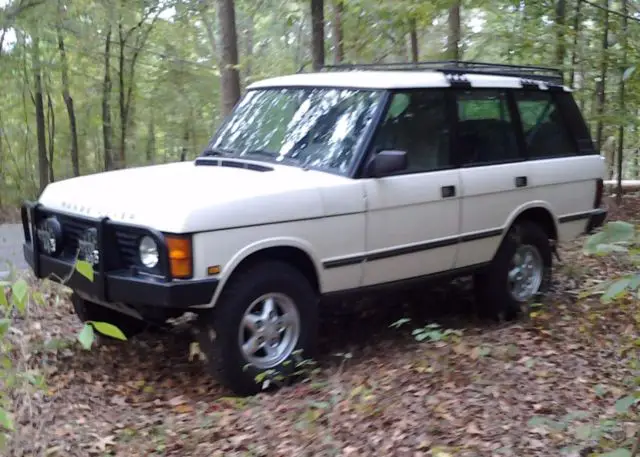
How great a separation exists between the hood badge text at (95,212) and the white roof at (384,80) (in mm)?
2159

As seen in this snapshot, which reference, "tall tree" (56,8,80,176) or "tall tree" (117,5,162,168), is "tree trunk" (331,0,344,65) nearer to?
"tall tree" (56,8,80,176)

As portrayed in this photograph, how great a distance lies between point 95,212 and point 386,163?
204 cm

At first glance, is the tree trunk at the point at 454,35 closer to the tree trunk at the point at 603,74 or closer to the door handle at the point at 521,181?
the tree trunk at the point at 603,74

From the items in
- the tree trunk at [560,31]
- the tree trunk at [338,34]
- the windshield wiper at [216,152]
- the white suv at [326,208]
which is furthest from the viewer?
the tree trunk at [338,34]

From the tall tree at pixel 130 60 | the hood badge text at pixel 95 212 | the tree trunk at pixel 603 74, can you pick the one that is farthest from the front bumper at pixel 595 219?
the tall tree at pixel 130 60

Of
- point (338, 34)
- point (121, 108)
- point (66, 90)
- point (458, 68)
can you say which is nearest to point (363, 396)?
point (458, 68)

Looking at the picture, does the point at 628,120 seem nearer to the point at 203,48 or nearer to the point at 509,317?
the point at 509,317

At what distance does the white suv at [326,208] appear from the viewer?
188 inches

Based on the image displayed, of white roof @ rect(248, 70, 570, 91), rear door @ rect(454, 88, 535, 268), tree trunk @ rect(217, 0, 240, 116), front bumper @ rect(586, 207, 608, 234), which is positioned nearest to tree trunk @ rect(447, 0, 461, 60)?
tree trunk @ rect(217, 0, 240, 116)

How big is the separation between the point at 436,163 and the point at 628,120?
5.76 meters

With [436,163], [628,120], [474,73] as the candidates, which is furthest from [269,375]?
[628,120]

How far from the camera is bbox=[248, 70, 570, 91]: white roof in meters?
5.98

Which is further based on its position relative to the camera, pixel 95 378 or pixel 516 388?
pixel 95 378

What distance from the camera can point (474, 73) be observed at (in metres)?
6.71
